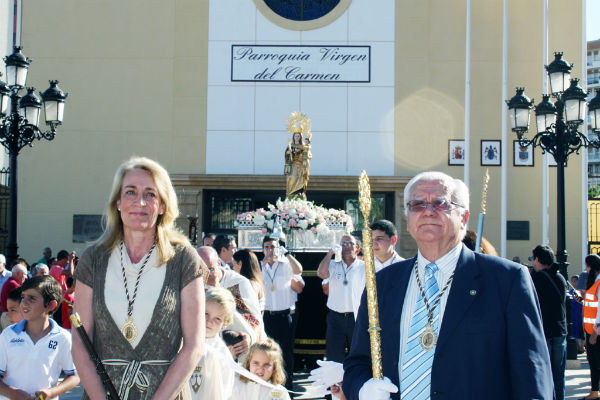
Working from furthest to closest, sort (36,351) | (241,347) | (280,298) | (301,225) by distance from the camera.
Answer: (301,225), (280,298), (241,347), (36,351)

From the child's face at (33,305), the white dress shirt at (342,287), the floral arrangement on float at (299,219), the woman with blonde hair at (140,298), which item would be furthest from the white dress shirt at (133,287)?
the floral arrangement on float at (299,219)

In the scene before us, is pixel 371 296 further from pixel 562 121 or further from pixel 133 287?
pixel 562 121

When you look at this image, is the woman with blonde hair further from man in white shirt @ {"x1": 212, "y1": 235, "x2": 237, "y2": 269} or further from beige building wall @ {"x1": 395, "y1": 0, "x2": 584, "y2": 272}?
beige building wall @ {"x1": 395, "y1": 0, "x2": 584, "y2": 272}

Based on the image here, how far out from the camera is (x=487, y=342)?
246 centimetres

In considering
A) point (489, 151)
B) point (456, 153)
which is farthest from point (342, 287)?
point (489, 151)

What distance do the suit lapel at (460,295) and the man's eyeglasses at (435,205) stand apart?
22 centimetres

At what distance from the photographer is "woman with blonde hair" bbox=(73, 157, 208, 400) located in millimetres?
2875

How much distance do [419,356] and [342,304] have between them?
525 cm

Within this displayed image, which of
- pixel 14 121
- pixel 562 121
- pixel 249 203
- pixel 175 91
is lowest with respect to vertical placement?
pixel 249 203

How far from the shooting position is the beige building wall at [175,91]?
19.6 m

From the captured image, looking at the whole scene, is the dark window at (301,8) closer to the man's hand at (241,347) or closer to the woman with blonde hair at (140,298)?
the man's hand at (241,347)

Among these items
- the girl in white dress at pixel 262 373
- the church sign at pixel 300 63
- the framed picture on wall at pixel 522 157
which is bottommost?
the girl in white dress at pixel 262 373

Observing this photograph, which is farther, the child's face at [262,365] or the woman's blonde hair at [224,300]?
the child's face at [262,365]

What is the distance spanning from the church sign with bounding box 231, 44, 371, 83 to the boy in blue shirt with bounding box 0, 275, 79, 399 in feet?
53.0
